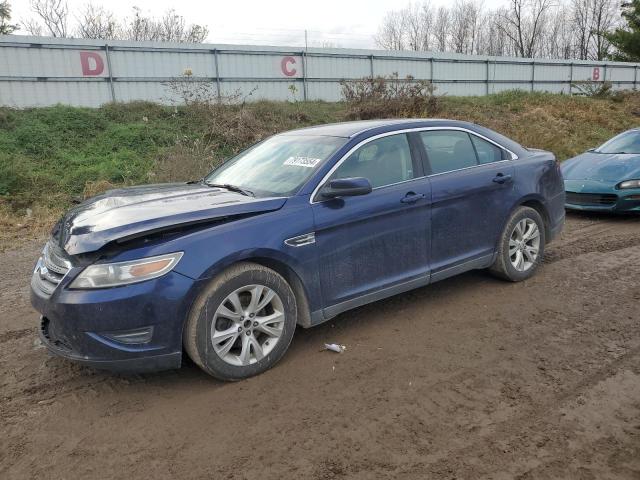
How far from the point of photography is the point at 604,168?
27.2 ft

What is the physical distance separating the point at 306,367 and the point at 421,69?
21.8 metres

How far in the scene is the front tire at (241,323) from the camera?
335cm

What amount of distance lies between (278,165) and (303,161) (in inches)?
10.2

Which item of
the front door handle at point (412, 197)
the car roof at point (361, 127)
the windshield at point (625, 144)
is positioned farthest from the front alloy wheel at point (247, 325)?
the windshield at point (625, 144)

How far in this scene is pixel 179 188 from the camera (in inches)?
179

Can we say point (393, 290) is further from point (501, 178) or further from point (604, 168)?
point (604, 168)

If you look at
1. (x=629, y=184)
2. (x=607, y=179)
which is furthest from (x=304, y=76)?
(x=629, y=184)

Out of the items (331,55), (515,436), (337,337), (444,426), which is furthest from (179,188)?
(331,55)

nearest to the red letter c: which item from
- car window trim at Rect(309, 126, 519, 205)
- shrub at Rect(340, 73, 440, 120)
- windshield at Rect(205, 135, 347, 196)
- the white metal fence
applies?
the white metal fence

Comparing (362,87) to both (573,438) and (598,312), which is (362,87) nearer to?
(598,312)

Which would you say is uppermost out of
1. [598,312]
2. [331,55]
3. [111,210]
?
[331,55]

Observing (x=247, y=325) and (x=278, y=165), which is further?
(x=278, y=165)

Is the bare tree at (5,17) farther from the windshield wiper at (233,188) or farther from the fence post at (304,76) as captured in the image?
the windshield wiper at (233,188)

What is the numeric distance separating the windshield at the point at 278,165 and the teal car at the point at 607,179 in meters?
5.45
